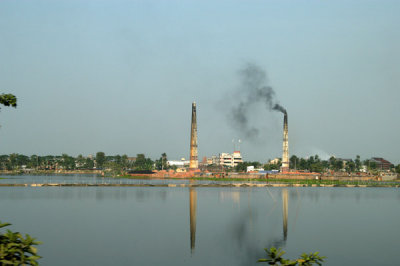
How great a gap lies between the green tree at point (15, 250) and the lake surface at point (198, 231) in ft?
95.3

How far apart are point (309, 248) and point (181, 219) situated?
28.1 m

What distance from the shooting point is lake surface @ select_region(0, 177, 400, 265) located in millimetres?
45312

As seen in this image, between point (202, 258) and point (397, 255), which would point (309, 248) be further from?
point (202, 258)

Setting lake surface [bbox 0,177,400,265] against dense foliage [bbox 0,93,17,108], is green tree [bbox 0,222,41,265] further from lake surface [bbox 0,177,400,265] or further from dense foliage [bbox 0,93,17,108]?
lake surface [bbox 0,177,400,265]

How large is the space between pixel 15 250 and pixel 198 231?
49.7 metres

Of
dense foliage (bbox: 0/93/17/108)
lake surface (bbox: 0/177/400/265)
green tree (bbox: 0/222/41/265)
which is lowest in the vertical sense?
lake surface (bbox: 0/177/400/265)

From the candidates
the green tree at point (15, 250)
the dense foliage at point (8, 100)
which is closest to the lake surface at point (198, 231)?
the green tree at point (15, 250)

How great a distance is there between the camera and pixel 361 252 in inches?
1948

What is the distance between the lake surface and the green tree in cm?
2904

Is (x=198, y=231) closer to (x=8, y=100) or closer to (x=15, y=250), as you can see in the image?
(x=15, y=250)

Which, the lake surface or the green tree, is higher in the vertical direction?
the green tree

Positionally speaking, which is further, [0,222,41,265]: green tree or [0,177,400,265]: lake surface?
[0,177,400,265]: lake surface

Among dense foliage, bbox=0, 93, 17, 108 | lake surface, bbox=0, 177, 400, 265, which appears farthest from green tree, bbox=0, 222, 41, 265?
lake surface, bbox=0, 177, 400, 265

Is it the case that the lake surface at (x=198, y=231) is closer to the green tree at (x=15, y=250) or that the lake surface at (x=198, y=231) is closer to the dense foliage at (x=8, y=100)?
the green tree at (x=15, y=250)
